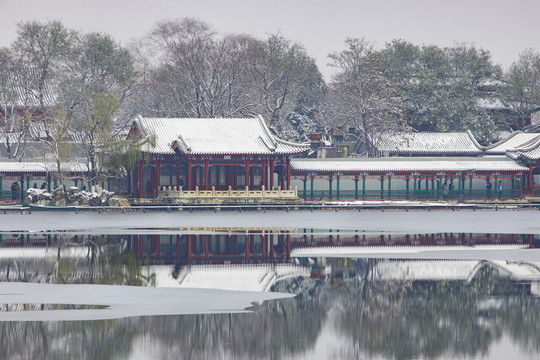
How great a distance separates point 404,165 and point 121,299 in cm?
5240

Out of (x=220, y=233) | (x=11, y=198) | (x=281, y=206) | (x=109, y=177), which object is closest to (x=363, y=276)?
(x=220, y=233)

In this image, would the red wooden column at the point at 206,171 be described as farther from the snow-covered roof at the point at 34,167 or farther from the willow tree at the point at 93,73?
the willow tree at the point at 93,73

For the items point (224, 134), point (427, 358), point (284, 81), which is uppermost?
point (284, 81)

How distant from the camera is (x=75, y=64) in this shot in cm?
9400

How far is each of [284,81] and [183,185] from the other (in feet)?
95.2

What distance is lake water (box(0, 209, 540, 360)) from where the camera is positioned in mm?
21469

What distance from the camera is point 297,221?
5878 centimetres

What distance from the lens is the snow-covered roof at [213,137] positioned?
72250 millimetres

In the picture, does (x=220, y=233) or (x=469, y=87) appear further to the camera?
(x=469, y=87)

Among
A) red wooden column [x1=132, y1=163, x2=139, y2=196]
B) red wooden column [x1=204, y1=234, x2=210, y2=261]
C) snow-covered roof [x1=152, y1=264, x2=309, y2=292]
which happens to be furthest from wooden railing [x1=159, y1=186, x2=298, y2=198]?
snow-covered roof [x1=152, y1=264, x2=309, y2=292]

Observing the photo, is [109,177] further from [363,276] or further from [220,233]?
[363,276]

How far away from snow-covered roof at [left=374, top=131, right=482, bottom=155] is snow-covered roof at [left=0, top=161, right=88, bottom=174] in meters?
31.7

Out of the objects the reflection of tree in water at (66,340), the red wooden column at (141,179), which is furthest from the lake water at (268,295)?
the red wooden column at (141,179)

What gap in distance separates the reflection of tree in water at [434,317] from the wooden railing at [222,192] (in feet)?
138
